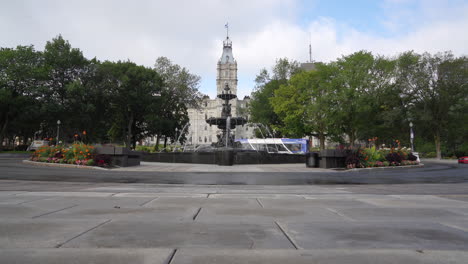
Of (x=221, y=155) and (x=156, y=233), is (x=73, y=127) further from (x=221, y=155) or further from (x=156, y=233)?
(x=156, y=233)

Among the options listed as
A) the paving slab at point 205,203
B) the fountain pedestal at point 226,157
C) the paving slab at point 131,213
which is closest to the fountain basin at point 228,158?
the fountain pedestal at point 226,157

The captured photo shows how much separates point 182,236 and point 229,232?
0.66m

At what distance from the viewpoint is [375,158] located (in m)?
Answer: 23.0

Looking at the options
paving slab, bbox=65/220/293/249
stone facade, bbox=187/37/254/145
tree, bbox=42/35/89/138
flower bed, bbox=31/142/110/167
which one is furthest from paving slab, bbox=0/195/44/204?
stone facade, bbox=187/37/254/145

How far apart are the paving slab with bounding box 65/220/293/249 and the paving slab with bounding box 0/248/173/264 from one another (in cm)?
23

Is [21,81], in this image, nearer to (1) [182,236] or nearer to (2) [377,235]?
(1) [182,236]

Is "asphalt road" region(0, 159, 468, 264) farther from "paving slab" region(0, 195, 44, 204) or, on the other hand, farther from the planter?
the planter

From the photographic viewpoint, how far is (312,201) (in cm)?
799

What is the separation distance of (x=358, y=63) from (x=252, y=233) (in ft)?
160

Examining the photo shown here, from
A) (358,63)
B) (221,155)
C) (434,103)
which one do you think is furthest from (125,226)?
(434,103)

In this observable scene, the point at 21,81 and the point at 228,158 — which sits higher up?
the point at 21,81

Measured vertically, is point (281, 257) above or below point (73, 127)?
below

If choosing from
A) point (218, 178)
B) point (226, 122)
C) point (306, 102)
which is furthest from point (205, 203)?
point (306, 102)

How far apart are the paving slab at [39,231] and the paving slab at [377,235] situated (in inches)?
114
